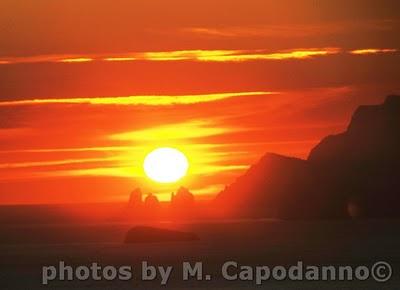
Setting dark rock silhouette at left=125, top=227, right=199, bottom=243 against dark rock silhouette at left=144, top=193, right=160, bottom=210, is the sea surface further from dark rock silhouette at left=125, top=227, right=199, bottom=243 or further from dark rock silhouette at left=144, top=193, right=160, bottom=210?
dark rock silhouette at left=144, top=193, right=160, bottom=210

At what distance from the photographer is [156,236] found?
438ft

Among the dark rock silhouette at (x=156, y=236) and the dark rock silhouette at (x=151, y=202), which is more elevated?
the dark rock silhouette at (x=151, y=202)

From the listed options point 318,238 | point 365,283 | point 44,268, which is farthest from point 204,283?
point 318,238

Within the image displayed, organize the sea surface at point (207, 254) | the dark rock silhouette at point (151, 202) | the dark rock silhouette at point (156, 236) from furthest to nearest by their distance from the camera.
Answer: the dark rock silhouette at point (151, 202)
the dark rock silhouette at point (156, 236)
the sea surface at point (207, 254)

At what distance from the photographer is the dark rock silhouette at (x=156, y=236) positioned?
434 ft

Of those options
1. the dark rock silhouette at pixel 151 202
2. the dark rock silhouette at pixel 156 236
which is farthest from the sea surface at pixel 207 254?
the dark rock silhouette at pixel 151 202

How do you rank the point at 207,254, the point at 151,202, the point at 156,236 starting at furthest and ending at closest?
the point at 151,202
the point at 156,236
the point at 207,254

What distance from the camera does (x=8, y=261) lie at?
334 feet

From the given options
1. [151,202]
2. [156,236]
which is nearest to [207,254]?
[156,236]

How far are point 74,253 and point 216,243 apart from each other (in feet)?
62.2

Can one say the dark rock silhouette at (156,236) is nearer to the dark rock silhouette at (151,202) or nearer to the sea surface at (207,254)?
the sea surface at (207,254)

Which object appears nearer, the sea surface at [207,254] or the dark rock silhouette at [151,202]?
the sea surface at [207,254]

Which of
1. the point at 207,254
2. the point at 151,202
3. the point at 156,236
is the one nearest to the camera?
the point at 207,254

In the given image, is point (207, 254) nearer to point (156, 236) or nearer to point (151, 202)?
point (156, 236)
